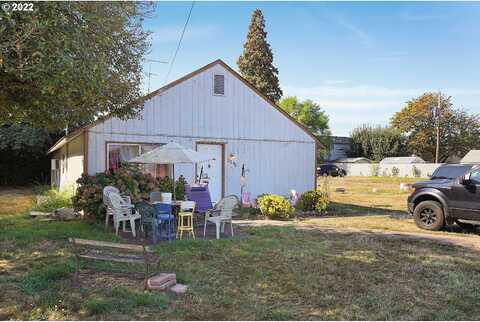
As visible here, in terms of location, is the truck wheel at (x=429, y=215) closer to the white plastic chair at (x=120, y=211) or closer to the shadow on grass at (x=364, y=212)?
the shadow on grass at (x=364, y=212)

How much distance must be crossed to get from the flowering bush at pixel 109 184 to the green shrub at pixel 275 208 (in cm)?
338

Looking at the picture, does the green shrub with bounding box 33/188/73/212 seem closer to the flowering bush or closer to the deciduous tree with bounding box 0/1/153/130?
the flowering bush

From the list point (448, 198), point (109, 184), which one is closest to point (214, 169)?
point (109, 184)

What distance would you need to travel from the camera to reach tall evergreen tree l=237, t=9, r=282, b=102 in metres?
34.3

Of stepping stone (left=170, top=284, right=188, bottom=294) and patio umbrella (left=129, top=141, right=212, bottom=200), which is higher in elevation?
patio umbrella (left=129, top=141, right=212, bottom=200)

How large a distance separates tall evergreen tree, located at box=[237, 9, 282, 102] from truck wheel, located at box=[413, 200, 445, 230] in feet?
80.3

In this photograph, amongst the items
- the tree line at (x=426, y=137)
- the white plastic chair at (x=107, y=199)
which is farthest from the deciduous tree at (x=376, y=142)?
the white plastic chair at (x=107, y=199)

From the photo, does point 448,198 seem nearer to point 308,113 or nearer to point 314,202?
point 314,202

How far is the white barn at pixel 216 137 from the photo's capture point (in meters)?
12.5

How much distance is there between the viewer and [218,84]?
1414cm

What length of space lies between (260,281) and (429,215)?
22.2ft

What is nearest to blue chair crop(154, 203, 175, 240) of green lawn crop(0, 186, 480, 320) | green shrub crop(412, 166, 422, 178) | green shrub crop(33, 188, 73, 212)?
green lawn crop(0, 186, 480, 320)

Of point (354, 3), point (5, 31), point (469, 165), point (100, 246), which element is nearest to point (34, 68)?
point (5, 31)

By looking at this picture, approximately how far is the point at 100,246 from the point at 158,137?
8.03 metres
